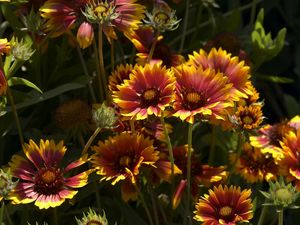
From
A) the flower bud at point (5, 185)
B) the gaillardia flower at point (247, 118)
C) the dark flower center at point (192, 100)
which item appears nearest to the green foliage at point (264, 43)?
the gaillardia flower at point (247, 118)

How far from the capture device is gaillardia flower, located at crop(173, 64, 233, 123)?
1206mm

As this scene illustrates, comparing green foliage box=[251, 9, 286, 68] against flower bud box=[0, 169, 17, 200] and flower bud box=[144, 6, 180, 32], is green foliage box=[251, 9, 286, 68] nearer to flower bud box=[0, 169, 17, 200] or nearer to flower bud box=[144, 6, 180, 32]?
flower bud box=[144, 6, 180, 32]

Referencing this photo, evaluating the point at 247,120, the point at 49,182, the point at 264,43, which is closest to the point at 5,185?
the point at 49,182

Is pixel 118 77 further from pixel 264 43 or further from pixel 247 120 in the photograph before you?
pixel 264 43

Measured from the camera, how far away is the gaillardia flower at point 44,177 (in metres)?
1.22

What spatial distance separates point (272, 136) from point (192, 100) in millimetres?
316

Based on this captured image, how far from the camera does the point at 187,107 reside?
1232 mm

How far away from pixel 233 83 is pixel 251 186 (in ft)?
1.13

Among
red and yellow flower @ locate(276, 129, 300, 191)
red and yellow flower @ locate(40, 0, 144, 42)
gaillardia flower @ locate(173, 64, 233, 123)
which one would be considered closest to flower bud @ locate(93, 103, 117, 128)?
gaillardia flower @ locate(173, 64, 233, 123)

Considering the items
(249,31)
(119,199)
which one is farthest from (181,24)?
(119,199)

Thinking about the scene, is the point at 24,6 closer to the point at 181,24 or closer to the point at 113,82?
the point at 113,82

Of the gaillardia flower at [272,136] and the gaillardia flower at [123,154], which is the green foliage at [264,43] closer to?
the gaillardia flower at [272,136]

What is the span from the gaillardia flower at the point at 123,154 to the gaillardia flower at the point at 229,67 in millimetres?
181

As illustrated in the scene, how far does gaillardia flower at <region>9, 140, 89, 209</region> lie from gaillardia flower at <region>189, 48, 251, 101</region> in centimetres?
30
